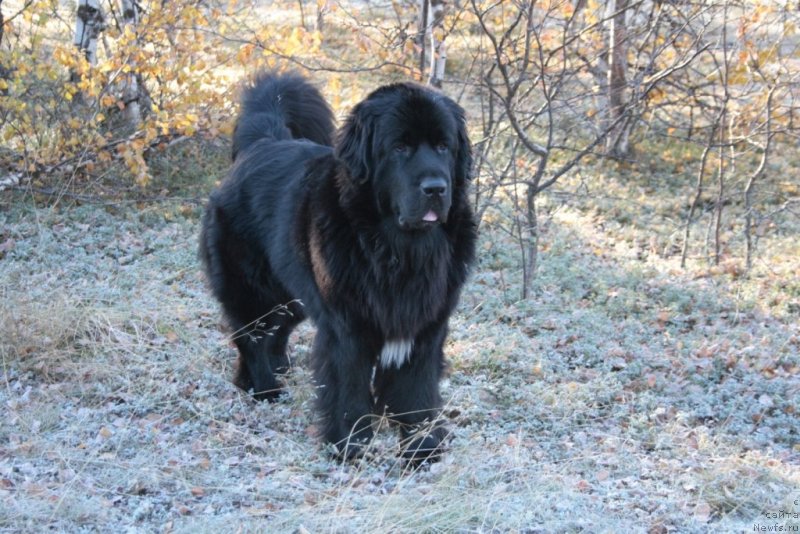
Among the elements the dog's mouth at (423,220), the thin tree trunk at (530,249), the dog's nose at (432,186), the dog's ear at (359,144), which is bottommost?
the thin tree trunk at (530,249)

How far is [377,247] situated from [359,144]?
0.49m

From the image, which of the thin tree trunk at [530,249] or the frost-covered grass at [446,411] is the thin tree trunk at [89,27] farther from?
the thin tree trunk at [530,249]

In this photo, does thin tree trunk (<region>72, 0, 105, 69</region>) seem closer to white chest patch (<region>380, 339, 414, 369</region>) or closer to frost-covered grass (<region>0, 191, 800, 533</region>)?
frost-covered grass (<region>0, 191, 800, 533</region>)

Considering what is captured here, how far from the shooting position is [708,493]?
3.62 meters

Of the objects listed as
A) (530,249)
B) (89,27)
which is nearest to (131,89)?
(89,27)

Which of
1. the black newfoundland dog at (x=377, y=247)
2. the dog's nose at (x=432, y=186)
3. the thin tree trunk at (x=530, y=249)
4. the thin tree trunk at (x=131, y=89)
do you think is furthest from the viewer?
the thin tree trunk at (x=131, y=89)

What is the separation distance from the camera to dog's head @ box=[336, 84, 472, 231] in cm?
370

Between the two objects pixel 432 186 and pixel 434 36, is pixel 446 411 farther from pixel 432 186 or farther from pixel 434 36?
pixel 434 36

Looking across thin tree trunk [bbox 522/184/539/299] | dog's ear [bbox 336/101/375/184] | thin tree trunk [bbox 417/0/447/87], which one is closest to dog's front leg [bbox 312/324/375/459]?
dog's ear [bbox 336/101/375/184]

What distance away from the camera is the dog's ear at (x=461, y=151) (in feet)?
13.2

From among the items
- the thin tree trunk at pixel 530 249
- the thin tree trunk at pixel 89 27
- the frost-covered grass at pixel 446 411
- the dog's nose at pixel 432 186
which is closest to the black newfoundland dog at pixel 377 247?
the dog's nose at pixel 432 186

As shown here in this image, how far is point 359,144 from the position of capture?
3.82m

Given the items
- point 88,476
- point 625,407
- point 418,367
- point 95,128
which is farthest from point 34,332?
point 625,407

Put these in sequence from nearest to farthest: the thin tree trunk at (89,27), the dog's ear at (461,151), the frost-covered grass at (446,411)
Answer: the frost-covered grass at (446,411) < the dog's ear at (461,151) < the thin tree trunk at (89,27)
